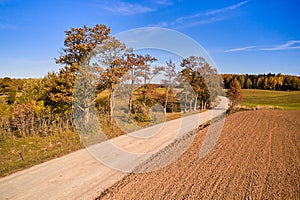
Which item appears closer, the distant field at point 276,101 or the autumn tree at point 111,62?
the autumn tree at point 111,62

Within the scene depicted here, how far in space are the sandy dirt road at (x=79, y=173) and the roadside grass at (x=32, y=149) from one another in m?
0.63

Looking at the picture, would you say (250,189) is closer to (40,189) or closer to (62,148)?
(40,189)

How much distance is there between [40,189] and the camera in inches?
Result: 241

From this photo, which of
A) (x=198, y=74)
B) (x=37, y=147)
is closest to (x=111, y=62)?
(x=37, y=147)

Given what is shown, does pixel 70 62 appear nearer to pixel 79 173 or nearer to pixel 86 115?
pixel 86 115

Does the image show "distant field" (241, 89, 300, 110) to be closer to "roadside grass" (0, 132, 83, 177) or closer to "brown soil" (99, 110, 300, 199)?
"brown soil" (99, 110, 300, 199)

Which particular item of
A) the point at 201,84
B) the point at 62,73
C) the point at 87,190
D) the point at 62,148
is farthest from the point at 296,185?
the point at 201,84

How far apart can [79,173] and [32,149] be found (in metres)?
4.26

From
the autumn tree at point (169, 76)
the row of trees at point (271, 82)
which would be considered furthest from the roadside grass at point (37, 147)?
the row of trees at point (271, 82)

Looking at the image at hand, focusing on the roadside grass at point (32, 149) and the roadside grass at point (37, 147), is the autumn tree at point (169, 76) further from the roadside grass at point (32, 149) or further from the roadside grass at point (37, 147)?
the roadside grass at point (32, 149)

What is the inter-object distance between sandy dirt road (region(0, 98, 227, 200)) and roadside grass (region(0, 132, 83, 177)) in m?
0.63

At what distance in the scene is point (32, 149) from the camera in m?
10.1

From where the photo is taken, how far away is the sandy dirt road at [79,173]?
234 inches

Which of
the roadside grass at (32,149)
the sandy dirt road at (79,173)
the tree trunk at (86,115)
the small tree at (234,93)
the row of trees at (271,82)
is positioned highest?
the row of trees at (271,82)
